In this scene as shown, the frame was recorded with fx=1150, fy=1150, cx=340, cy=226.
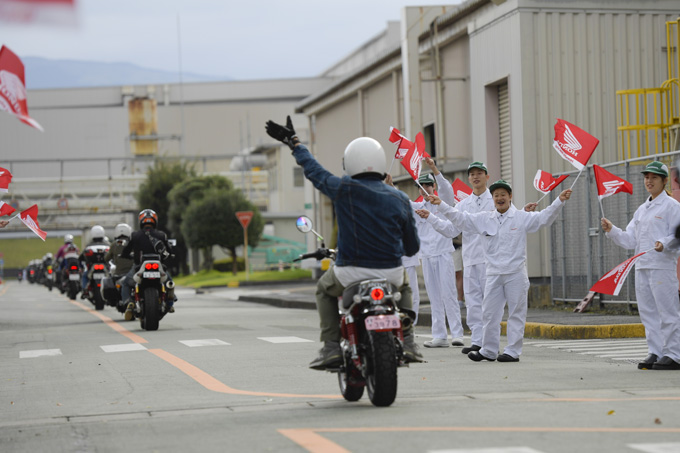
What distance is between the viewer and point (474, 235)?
13.2 m

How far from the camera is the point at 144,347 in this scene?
14.9 metres

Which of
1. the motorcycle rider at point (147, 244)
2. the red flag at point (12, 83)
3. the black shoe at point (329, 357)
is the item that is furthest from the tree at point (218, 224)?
the red flag at point (12, 83)

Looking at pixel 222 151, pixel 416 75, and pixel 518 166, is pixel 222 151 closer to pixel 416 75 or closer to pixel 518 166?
pixel 416 75

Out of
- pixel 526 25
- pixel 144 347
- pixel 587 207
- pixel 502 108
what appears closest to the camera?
pixel 144 347

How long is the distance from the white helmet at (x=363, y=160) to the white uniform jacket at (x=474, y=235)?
4.45m

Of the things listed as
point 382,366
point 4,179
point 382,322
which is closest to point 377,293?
point 382,322

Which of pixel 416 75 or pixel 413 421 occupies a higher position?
pixel 416 75

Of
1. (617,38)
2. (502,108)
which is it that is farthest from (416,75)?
(617,38)

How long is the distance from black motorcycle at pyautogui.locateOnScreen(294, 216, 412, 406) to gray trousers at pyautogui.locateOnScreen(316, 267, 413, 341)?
0.12 metres

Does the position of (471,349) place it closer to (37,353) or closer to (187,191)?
(37,353)

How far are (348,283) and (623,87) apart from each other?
14859 mm

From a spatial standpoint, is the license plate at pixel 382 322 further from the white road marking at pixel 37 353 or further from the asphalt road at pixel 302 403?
the white road marking at pixel 37 353

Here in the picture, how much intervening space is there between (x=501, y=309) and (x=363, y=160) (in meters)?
4.00

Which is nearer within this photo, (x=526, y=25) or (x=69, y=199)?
(x=526, y=25)
